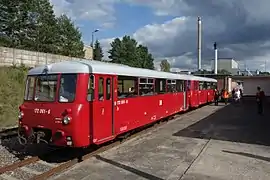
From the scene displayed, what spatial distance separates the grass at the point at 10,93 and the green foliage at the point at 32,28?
1671 centimetres

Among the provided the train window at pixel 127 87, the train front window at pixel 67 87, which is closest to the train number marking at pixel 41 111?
the train front window at pixel 67 87

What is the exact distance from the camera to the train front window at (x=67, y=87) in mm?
8430

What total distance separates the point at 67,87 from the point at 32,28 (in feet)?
119

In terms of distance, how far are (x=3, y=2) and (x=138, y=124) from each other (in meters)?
33.2

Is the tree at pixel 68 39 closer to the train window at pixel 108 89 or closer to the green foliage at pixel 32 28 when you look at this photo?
the green foliage at pixel 32 28

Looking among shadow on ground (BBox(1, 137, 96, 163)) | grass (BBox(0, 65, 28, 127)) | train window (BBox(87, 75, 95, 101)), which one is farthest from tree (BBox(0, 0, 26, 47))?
train window (BBox(87, 75, 95, 101))

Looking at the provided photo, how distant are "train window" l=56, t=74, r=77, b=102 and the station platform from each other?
1.68 m

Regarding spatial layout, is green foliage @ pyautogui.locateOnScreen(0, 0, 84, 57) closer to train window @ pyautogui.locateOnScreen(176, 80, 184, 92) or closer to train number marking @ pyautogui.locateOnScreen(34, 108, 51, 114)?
train window @ pyautogui.locateOnScreen(176, 80, 184, 92)

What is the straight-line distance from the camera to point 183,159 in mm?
8773

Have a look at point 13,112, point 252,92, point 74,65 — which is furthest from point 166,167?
point 252,92

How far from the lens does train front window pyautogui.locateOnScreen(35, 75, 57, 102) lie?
8711 mm

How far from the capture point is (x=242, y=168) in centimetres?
789

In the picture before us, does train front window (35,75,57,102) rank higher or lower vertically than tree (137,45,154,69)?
lower

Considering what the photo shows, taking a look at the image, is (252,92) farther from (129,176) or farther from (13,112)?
(129,176)
